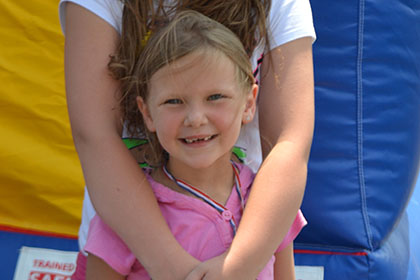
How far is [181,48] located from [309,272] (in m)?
1.02

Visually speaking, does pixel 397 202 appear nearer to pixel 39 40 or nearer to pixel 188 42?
pixel 188 42

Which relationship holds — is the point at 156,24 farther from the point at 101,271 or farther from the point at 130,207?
the point at 101,271

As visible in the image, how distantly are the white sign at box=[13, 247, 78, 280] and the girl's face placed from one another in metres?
0.88

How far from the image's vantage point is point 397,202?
1.87 metres

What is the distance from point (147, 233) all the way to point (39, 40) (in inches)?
41.5

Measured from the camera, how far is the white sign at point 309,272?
6.01ft

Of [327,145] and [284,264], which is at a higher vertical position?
[284,264]

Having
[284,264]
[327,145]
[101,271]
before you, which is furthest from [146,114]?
[327,145]

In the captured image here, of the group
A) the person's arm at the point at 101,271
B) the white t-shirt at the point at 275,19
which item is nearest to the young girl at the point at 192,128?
the person's arm at the point at 101,271

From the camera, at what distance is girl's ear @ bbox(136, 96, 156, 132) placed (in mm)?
1161

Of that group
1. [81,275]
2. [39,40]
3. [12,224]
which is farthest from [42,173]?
[81,275]

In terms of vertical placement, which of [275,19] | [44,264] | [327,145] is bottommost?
[44,264]

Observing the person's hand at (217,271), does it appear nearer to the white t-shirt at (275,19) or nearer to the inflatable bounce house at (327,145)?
the white t-shirt at (275,19)

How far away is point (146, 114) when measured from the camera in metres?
1.17
